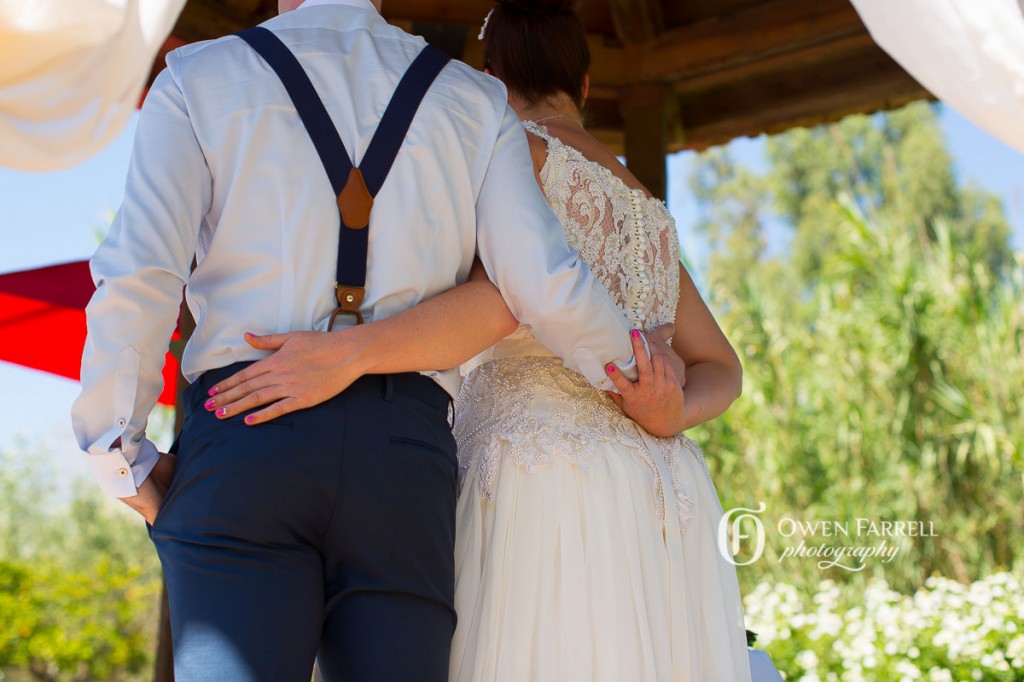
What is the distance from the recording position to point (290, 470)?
1.33 metres

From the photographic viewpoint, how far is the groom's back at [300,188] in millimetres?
1457

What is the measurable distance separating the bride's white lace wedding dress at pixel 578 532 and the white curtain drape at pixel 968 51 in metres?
0.77

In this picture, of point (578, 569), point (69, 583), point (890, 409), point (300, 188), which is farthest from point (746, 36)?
point (69, 583)

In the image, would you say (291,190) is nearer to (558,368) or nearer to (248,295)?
(248,295)

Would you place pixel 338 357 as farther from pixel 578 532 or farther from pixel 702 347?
pixel 702 347

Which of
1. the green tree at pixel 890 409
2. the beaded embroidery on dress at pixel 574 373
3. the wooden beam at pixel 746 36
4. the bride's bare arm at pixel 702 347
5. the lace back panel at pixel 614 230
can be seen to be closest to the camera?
the beaded embroidery on dress at pixel 574 373

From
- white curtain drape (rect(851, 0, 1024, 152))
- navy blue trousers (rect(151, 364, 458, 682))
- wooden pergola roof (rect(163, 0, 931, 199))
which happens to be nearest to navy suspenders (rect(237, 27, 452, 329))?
navy blue trousers (rect(151, 364, 458, 682))

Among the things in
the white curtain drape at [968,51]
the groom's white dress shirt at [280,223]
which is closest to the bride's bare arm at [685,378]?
the groom's white dress shirt at [280,223]

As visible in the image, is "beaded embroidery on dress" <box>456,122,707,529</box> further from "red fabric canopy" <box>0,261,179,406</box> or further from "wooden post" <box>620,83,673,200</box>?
"wooden post" <box>620,83,673,200</box>

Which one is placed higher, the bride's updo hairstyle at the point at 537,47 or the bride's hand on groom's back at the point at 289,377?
the bride's updo hairstyle at the point at 537,47

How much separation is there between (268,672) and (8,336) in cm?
239

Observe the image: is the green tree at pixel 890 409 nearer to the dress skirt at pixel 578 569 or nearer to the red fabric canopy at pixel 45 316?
the red fabric canopy at pixel 45 316

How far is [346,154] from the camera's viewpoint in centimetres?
150

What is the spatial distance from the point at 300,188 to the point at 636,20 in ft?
8.98
